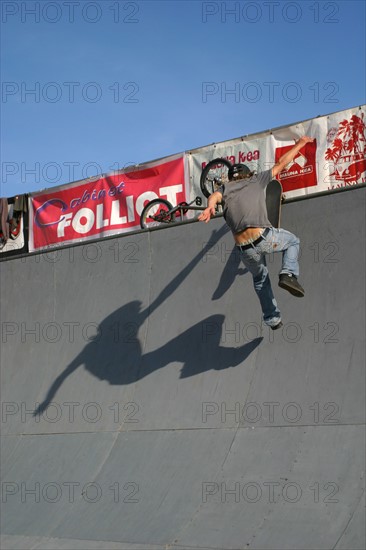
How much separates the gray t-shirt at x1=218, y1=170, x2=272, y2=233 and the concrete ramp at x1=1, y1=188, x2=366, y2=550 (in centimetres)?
103

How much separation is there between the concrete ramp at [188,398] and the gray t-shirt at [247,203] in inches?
40.7

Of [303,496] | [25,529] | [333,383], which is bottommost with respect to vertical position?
[25,529]

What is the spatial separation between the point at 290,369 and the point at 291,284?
1126 mm

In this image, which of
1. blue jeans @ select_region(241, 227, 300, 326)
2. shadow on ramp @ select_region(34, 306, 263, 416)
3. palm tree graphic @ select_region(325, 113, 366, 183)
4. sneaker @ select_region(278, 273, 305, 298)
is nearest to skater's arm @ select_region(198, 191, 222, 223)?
blue jeans @ select_region(241, 227, 300, 326)

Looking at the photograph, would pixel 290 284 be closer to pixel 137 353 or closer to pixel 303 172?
pixel 137 353

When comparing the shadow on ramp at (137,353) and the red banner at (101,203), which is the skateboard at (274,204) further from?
the red banner at (101,203)

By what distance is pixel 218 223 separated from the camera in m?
9.30

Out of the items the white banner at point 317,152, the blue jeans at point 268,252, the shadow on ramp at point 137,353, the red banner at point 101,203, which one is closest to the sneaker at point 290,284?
the blue jeans at point 268,252

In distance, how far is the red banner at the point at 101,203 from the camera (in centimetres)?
1232

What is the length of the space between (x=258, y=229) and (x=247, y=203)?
0.28 meters

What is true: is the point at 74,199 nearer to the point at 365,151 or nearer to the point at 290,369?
the point at 365,151

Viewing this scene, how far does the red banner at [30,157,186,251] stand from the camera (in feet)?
40.4

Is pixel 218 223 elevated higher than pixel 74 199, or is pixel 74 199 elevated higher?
pixel 74 199

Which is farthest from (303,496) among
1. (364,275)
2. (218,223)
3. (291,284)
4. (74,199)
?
(74,199)
